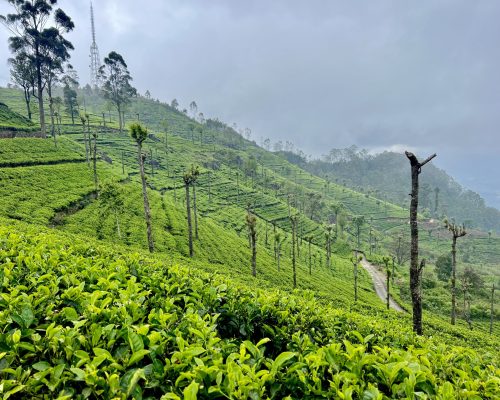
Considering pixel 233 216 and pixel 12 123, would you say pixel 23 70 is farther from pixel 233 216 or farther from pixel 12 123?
pixel 233 216

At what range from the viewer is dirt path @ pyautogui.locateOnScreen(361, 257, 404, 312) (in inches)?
2029

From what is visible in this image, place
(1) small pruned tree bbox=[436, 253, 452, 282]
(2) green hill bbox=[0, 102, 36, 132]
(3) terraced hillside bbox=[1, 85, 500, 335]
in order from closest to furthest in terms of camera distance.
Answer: (3) terraced hillside bbox=[1, 85, 500, 335]
(2) green hill bbox=[0, 102, 36, 132]
(1) small pruned tree bbox=[436, 253, 452, 282]

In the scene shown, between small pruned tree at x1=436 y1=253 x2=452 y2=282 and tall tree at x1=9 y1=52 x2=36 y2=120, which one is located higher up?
tall tree at x1=9 y1=52 x2=36 y2=120

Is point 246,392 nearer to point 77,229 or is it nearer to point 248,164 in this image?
point 77,229

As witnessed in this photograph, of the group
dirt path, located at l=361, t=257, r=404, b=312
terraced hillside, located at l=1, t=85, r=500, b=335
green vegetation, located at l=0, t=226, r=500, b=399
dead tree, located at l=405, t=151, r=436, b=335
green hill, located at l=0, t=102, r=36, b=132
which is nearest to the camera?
green vegetation, located at l=0, t=226, r=500, b=399

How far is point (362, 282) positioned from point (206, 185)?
185 ft

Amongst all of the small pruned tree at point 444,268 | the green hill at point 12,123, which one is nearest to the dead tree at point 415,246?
the green hill at point 12,123

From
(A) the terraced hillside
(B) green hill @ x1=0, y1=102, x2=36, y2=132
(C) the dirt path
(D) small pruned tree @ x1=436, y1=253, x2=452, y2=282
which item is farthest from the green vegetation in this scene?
(D) small pruned tree @ x1=436, y1=253, x2=452, y2=282

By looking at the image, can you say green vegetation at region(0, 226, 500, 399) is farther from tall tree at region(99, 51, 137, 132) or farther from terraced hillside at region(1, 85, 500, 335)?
tall tree at region(99, 51, 137, 132)

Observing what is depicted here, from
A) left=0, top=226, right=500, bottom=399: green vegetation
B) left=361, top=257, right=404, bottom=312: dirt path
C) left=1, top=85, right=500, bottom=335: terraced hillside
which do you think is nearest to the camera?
left=0, top=226, right=500, bottom=399: green vegetation

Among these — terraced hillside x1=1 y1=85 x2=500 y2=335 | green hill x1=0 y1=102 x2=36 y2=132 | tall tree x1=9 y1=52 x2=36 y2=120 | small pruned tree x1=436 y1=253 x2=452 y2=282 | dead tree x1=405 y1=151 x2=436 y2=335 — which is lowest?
small pruned tree x1=436 y1=253 x2=452 y2=282

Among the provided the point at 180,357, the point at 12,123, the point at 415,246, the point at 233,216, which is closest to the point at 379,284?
the point at 233,216

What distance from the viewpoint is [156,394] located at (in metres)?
2.54

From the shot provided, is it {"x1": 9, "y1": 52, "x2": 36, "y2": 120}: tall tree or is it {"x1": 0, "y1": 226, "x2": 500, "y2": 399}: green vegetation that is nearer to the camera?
{"x1": 0, "y1": 226, "x2": 500, "y2": 399}: green vegetation
